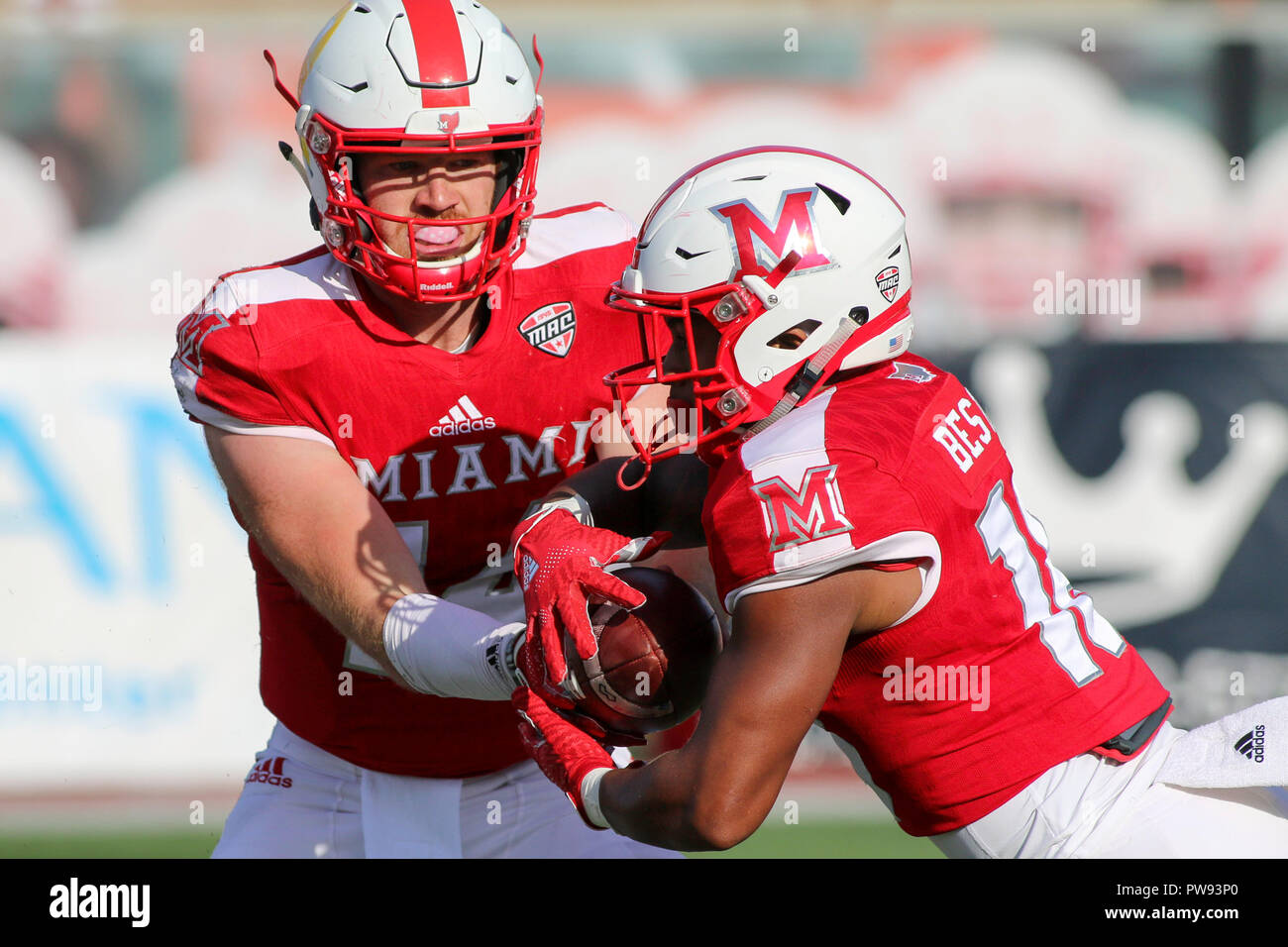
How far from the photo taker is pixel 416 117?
2861mm

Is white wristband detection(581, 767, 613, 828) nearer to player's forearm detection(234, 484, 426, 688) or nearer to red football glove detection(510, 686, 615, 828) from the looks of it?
red football glove detection(510, 686, 615, 828)

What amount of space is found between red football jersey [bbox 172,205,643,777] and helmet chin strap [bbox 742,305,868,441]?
706mm

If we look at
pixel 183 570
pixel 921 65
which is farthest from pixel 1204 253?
pixel 183 570

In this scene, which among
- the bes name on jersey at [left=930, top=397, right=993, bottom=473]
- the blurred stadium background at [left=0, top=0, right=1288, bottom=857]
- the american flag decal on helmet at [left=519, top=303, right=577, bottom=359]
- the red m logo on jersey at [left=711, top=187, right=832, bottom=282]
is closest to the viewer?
the bes name on jersey at [left=930, top=397, right=993, bottom=473]

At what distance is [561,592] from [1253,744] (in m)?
1.23

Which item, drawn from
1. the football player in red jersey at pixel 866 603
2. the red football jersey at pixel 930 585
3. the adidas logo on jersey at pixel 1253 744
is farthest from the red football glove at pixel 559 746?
the adidas logo on jersey at pixel 1253 744

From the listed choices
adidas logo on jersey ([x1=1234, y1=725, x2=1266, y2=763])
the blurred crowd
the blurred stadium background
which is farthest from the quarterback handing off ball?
the blurred crowd

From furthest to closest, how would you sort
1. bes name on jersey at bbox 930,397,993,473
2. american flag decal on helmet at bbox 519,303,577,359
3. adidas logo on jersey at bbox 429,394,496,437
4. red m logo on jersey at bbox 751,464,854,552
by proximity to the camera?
american flag decal on helmet at bbox 519,303,577,359 → adidas logo on jersey at bbox 429,394,496,437 → bes name on jersey at bbox 930,397,993,473 → red m logo on jersey at bbox 751,464,854,552

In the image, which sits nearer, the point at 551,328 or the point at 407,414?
the point at 407,414

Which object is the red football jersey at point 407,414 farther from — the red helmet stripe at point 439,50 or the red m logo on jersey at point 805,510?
the red m logo on jersey at point 805,510

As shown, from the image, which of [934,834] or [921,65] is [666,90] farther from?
[934,834]

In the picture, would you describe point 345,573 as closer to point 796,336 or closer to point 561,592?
point 561,592

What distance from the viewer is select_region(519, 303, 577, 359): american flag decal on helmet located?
308cm

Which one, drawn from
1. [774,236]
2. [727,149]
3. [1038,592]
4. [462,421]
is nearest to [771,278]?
[774,236]
